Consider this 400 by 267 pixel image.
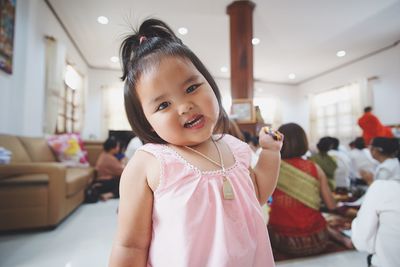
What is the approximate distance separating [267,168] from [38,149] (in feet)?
9.97

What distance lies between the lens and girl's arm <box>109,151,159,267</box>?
49 cm

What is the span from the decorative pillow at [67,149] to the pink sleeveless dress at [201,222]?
3159mm

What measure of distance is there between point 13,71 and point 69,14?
5.58ft

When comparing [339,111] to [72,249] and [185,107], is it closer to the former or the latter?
[72,249]

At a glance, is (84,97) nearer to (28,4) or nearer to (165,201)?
(28,4)

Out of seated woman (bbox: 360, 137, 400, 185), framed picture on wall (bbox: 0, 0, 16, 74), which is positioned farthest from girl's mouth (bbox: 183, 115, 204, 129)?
framed picture on wall (bbox: 0, 0, 16, 74)

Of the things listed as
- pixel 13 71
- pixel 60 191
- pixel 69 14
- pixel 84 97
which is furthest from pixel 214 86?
pixel 84 97

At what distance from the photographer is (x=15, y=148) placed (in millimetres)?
2318

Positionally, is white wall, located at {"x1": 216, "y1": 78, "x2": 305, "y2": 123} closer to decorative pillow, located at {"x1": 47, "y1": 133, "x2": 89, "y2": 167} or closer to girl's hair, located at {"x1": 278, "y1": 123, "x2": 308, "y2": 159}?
decorative pillow, located at {"x1": 47, "y1": 133, "x2": 89, "y2": 167}

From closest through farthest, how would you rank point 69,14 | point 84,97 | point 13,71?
point 13,71 → point 69,14 → point 84,97

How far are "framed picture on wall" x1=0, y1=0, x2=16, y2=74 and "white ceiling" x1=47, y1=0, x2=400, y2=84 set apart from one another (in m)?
1.16

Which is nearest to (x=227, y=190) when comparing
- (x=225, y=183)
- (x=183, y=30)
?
(x=225, y=183)

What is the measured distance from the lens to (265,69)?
6.52 m

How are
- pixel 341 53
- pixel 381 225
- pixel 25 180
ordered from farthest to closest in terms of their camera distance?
pixel 341 53 < pixel 25 180 < pixel 381 225
